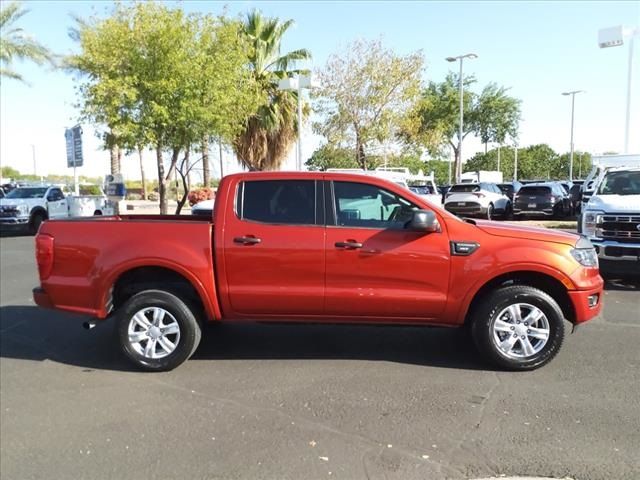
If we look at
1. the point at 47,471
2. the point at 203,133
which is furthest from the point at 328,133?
the point at 47,471

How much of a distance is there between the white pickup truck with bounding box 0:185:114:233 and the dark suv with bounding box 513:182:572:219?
16.5m

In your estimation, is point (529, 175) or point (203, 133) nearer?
point (203, 133)

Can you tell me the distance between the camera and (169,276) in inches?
209

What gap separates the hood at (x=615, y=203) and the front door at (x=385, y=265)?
5.07 metres

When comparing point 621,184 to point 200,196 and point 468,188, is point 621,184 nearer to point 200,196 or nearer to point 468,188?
point 468,188

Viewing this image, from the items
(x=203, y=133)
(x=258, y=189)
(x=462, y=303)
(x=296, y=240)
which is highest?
(x=203, y=133)

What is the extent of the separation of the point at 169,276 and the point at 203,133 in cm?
1243

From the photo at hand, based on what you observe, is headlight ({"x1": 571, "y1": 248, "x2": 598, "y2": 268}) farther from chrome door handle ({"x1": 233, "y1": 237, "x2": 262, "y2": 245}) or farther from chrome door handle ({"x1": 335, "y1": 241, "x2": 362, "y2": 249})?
chrome door handle ({"x1": 233, "y1": 237, "x2": 262, "y2": 245})

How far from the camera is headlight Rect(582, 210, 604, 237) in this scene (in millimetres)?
8734

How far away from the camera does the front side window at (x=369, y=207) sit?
16.3 ft

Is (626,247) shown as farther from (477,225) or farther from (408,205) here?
(408,205)

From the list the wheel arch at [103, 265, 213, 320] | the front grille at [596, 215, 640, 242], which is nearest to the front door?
the wheel arch at [103, 265, 213, 320]

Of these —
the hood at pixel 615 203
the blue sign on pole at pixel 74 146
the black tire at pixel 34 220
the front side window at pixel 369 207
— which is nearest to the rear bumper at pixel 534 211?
the hood at pixel 615 203

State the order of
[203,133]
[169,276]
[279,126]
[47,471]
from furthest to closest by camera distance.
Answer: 1. [279,126]
2. [203,133]
3. [169,276]
4. [47,471]
